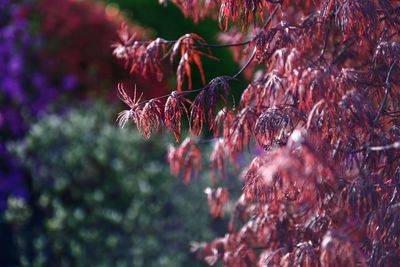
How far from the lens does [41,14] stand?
7168 millimetres

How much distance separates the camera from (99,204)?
557 cm

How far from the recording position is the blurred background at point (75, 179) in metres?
5.52

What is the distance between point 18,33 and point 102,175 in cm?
197

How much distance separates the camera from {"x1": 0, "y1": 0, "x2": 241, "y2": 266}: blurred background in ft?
18.1

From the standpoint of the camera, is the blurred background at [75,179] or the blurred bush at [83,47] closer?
the blurred background at [75,179]

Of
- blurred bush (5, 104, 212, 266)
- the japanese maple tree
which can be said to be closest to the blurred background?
blurred bush (5, 104, 212, 266)

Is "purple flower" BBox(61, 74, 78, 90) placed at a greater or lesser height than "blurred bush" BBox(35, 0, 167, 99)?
lesser

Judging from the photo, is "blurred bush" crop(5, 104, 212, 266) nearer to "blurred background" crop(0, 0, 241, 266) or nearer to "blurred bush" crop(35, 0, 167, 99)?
"blurred background" crop(0, 0, 241, 266)

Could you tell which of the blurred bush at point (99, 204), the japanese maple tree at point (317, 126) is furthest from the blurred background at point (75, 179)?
the japanese maple tree at point (317, 126)

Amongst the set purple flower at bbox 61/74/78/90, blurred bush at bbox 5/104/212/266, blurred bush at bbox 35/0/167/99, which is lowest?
blurred bush at bbox 5/104/212/266

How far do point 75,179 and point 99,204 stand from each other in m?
0.30

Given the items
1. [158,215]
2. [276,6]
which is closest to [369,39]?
[276,6]

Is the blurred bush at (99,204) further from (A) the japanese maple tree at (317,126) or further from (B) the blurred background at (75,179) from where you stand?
(A) the japanese maple tree at (317,126)

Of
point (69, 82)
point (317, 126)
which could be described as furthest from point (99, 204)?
point (317, 126)
